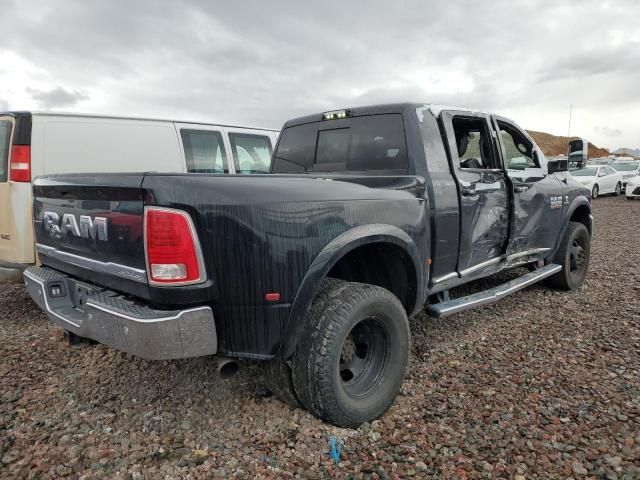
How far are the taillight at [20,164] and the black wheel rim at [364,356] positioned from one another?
3323 millimetres

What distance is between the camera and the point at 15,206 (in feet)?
13.2

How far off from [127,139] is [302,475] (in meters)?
4.42

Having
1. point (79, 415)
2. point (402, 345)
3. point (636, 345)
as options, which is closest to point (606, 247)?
point (636, 345)

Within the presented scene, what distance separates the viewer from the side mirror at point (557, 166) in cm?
453

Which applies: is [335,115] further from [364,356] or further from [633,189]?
[633,189]

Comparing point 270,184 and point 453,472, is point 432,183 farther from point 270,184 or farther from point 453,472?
point 453,472

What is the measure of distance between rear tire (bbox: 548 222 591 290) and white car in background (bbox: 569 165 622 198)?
49.0 ft

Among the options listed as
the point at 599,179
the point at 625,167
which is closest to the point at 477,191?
the point at 599,179

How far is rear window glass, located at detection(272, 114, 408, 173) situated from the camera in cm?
328

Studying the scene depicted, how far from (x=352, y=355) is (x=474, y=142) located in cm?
227

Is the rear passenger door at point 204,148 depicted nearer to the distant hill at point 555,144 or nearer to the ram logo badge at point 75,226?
the ram logo badge at point 75,226

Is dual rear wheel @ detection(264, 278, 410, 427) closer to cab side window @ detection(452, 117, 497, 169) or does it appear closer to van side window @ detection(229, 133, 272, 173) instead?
cab side window @ detection(452, 117, 497, 169)

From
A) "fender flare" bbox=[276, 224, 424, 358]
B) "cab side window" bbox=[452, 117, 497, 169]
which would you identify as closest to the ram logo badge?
"fender flare" bbox=[276, 224, 424, 358]

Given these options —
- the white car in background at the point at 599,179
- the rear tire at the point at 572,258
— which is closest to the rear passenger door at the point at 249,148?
the rear tire at the point at 572,258
